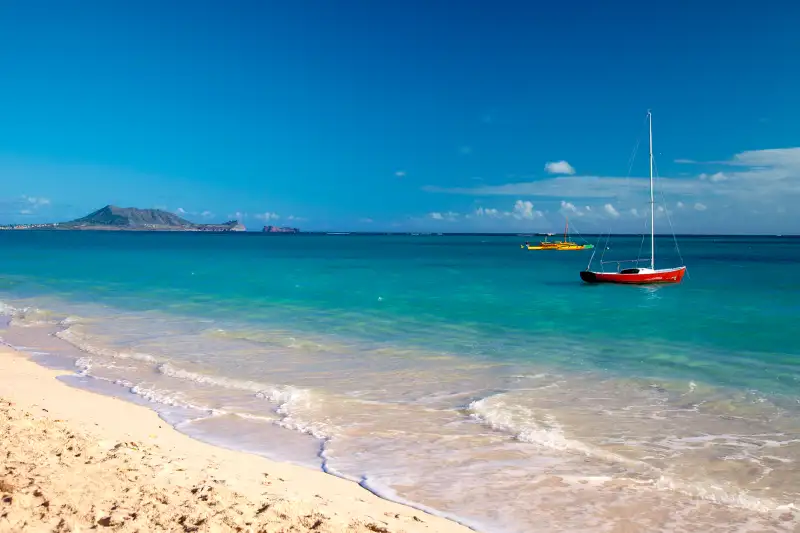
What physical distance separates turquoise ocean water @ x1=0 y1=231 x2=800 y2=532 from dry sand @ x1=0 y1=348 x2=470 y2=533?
64 cm

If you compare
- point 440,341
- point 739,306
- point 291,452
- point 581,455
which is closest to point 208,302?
point 440,341

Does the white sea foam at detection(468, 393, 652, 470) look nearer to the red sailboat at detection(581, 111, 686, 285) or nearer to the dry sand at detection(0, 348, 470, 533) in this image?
the dry sand at detection(0, 348, 470, 533)

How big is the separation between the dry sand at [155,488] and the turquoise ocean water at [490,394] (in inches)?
25.3

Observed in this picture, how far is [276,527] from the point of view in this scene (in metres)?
5.61

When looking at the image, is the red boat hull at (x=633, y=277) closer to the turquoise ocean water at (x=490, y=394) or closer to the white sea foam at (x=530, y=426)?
the turquoise ocean water at (x=490, y=394)

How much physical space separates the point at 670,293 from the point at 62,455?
38.8 metres

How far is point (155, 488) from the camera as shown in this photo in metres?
6.38

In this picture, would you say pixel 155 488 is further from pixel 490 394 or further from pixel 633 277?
pixel 633 277

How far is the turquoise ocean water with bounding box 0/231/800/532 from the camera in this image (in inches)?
293

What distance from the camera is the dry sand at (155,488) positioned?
5.60m

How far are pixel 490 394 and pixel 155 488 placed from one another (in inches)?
305

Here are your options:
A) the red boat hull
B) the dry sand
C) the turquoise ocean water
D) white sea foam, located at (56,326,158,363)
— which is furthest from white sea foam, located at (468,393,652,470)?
the red boat hull

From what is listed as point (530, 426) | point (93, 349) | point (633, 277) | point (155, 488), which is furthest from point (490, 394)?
point (633, 277)

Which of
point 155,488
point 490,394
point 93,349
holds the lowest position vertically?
point 490,394
